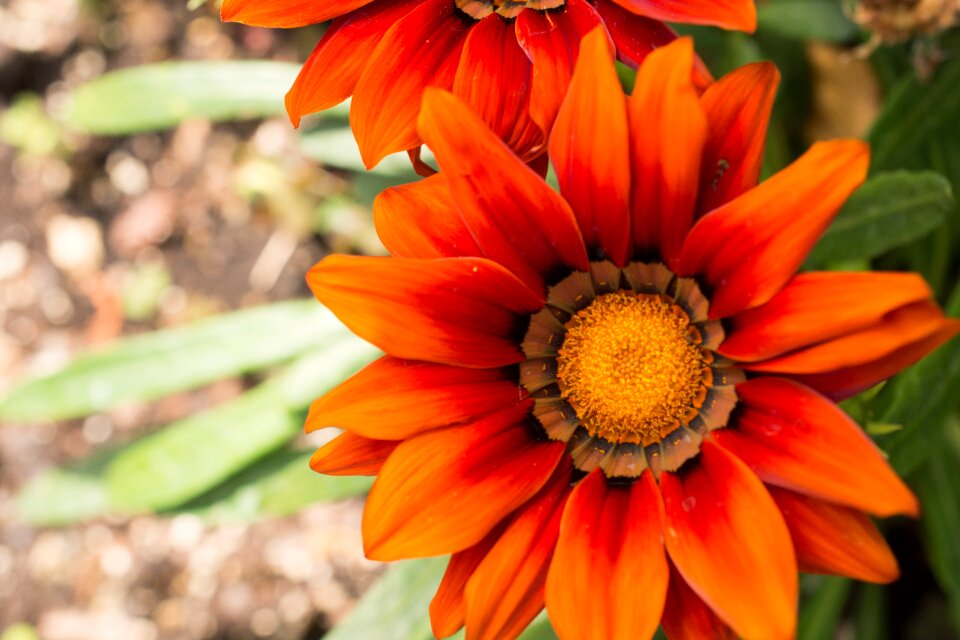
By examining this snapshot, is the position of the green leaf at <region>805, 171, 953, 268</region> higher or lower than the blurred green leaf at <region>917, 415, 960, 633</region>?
higher

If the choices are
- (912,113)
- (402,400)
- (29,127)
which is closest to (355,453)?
(402,400)

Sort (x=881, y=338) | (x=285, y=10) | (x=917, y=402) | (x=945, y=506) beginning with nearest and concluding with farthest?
(x=881, y=338) → (x=285, y=10) → (x=917, y=402) → (x=945, y=506)

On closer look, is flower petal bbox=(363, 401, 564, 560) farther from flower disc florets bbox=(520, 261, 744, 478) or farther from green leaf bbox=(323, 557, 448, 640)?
green leaf bbox=(323, 557, 448, 640)

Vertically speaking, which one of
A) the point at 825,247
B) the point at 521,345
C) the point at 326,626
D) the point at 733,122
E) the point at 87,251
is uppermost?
the point at 733,122

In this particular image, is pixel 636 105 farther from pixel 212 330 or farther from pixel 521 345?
pixel 212 330

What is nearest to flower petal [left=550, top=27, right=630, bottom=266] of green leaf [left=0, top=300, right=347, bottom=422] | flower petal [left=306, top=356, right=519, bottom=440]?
flower petal [left=306, top=356, right=519, bottom=440]

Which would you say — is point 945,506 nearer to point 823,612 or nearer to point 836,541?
point 823,612

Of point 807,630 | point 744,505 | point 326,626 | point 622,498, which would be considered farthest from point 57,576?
point 744,505
